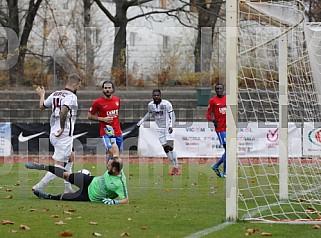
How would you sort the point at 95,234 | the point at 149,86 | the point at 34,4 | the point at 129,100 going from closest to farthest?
the point at 95,234 → the point at 129,100 → the point at 149,86 → the point at 34,4

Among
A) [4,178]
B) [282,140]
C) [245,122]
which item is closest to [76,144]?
[245,122]

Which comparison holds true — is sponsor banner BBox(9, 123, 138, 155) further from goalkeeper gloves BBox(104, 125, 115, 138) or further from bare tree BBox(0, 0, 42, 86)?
bare tree BBox(0, 0, 42, 86)

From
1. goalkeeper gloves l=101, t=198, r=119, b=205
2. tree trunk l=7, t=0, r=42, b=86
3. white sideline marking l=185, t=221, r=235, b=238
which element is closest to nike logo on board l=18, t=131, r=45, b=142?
tree trunk l=7, t=0, r=42, b=86

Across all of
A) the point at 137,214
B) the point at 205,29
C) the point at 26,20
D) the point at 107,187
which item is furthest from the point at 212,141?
the point at 26,20

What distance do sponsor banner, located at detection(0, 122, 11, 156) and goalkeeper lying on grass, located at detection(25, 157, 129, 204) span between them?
12372 mm

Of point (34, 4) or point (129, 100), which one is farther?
point (34, 4)

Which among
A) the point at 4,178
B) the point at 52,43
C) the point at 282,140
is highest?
the point at 52,43

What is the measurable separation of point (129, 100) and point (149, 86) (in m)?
3.88

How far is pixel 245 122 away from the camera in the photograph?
1018 inches

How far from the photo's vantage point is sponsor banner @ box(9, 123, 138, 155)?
1011 inches

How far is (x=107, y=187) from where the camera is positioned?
39.7ft

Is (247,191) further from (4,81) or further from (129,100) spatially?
(4,81)

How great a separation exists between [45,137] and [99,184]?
13926mm

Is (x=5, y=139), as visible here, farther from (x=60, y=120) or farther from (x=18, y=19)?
(x=18, y=19)
